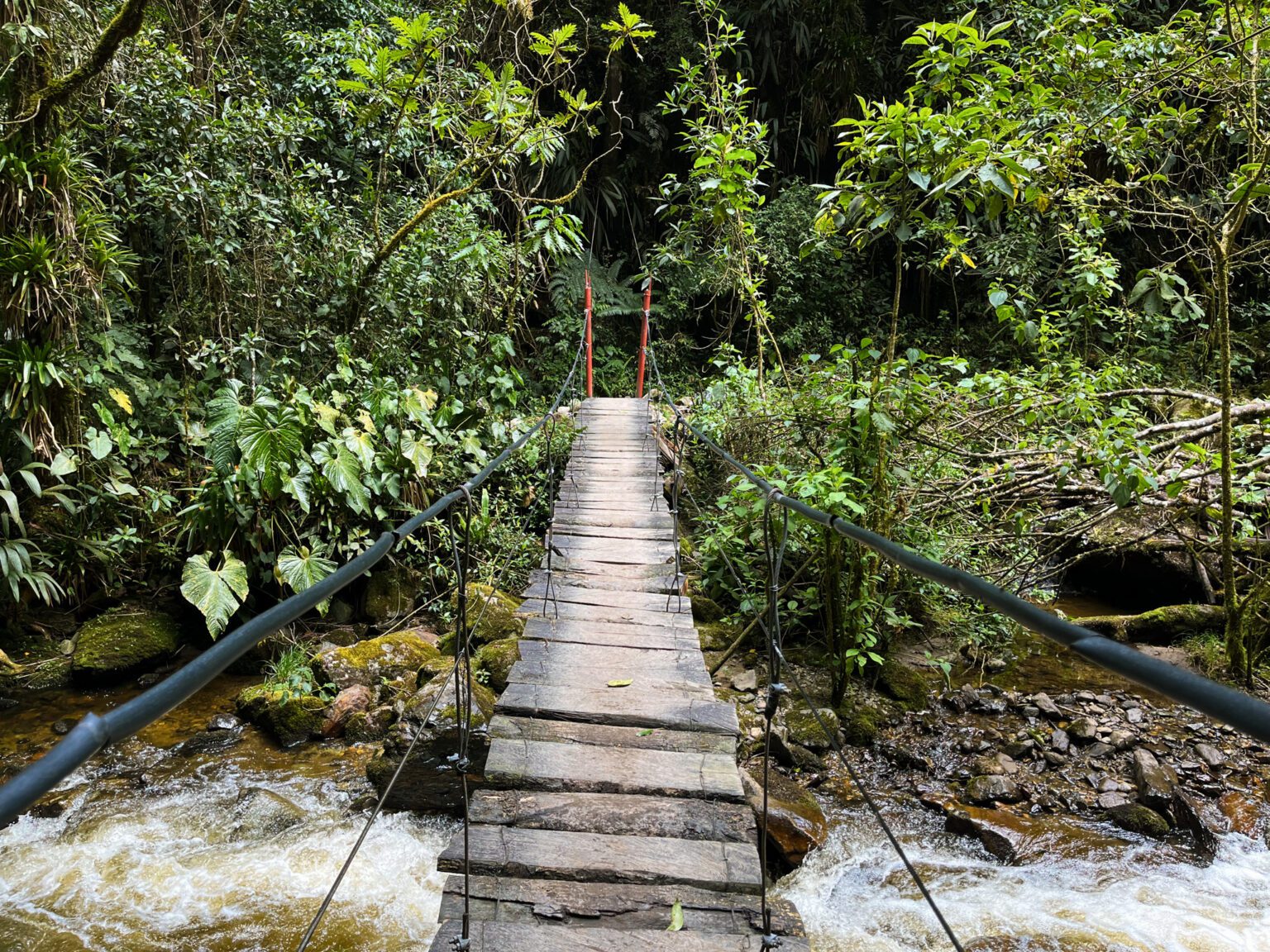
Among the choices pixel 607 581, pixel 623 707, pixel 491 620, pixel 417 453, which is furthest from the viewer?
pixel 417 453

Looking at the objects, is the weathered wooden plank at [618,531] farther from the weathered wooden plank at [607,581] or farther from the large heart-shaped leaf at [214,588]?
the large heart-shaped leaf at [214,588]

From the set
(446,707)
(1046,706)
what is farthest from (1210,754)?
(446,707)

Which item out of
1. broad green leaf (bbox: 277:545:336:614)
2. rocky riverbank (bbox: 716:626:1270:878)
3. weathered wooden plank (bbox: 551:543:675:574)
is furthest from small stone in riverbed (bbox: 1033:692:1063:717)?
broad green leaf (bbox: 277:545:336:614)

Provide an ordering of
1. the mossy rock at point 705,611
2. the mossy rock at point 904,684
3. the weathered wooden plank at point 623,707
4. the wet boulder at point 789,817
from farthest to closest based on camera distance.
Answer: the mossy rock at point 705,611, the mossy rock at point 904,684, the wet boulder at point 789,817, the weathered wooden plank at point 623,707

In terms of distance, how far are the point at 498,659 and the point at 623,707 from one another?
1515 mm

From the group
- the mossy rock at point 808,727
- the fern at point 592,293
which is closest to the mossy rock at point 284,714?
the mossy rock at point 808,727

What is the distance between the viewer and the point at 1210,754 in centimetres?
361

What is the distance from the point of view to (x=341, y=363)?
545cm

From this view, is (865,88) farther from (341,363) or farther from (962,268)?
(341,363)

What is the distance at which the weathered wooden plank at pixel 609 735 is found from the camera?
2242 millimetres

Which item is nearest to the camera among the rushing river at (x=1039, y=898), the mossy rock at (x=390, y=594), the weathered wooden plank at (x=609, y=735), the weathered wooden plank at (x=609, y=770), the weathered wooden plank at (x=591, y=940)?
the weathered wooden plank at (x=591, y=940)

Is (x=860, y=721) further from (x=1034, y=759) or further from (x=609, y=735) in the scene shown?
(x=609, y=735)

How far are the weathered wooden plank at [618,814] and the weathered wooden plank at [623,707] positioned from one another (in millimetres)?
335

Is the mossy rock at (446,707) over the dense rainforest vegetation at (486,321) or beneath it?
beneath
